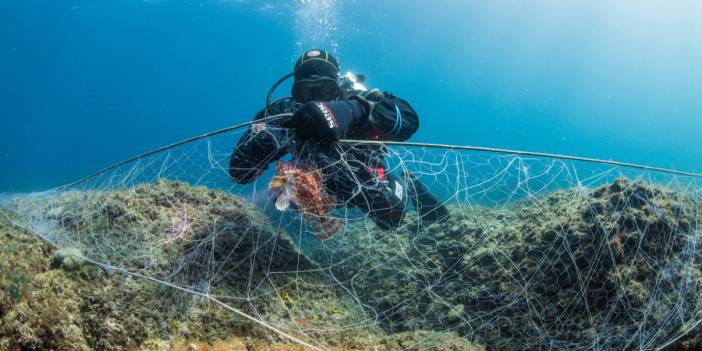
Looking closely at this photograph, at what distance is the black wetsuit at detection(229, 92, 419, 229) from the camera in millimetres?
3127

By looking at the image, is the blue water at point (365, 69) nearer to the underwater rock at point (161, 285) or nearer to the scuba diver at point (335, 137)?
the scuba diver at point (335, 137)

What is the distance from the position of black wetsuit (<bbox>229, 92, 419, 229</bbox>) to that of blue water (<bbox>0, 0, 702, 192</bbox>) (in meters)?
39.4

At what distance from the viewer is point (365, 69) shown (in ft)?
257

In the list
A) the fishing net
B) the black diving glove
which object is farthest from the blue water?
the black diving glove

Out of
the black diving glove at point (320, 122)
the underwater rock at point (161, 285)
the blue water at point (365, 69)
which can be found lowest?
the underwater rock at point (161, 285)

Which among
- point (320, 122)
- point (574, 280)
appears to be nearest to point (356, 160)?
point (320, 122)

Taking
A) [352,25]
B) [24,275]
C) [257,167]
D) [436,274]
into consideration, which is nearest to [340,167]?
[257,167]

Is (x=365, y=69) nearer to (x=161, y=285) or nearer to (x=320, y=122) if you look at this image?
(x=320, y=122)

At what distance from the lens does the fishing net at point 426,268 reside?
2.47 meters

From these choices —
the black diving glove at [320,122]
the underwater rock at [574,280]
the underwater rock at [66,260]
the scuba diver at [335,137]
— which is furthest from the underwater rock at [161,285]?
the black diving glove at [320,122]

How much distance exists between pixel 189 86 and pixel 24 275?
79.3 metres

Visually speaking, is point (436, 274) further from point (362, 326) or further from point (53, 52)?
point (53, 52)

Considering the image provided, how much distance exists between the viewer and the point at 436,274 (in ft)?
12.4

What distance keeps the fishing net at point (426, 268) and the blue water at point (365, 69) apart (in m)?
39.9
